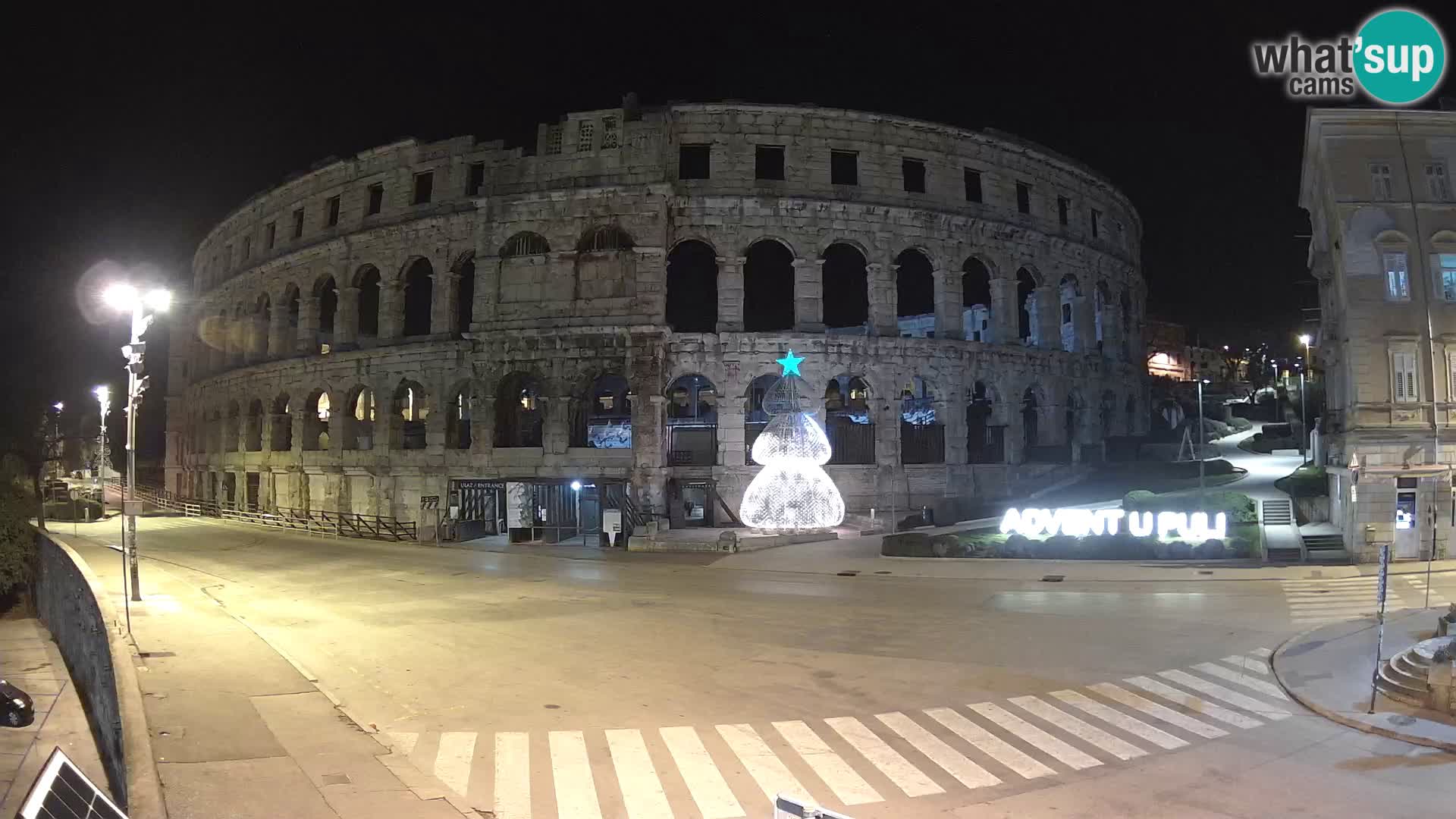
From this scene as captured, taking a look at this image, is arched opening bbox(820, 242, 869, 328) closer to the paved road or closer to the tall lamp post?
the paved road

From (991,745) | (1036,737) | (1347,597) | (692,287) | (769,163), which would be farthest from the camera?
(692,287)

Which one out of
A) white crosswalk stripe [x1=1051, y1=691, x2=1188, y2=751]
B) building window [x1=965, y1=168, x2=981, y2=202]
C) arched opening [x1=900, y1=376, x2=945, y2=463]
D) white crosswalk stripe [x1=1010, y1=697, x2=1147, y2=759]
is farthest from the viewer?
building window [x1=965, y1=168, x2=981, y2=202]

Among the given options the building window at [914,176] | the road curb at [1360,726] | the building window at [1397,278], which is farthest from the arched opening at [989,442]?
the road curb at [1360,726]

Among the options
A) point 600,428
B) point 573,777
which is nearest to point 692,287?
point 600,428

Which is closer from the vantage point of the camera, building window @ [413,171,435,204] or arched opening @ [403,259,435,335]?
building window @ [413,171,435,204]

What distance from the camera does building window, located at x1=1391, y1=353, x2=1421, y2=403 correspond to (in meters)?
28.8

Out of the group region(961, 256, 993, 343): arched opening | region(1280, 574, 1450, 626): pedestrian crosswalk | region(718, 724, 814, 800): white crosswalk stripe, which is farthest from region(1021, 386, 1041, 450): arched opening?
region(718, 724, 814, 800): white crosswalk stripe

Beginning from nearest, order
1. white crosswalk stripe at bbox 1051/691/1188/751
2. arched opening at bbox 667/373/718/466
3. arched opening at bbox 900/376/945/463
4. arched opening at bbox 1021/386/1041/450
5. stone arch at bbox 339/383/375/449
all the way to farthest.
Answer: white crosswalk stripe at bbox 1051/691/1188/751
arched opening at bbox 667/373/718/466
arched opening at bbox 900/376/945/463
arched opening at bbox 1021/386/1041/450
stone arch at bbox 339/383/375/449

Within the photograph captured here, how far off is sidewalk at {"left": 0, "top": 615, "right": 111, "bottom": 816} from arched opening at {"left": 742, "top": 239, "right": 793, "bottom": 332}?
3678 centimetres

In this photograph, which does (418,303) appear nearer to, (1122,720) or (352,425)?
(352,425)

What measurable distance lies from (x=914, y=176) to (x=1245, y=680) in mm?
36070

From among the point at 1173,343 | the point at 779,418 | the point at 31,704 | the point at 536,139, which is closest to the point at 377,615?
the point at 31,704

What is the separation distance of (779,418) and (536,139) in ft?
65.7

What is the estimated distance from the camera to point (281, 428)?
51.8 metres
